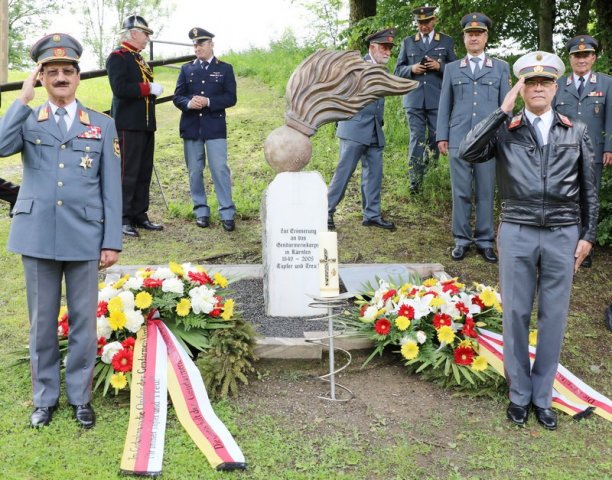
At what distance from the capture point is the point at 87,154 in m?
3.98

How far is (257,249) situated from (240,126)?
223 inches

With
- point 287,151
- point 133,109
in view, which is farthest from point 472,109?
point 133,109

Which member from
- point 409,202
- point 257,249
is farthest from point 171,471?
point 409,202

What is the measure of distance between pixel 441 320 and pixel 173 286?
180 centimetres

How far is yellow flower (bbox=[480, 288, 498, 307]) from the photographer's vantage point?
5180mm

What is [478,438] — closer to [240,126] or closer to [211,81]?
[211,81]

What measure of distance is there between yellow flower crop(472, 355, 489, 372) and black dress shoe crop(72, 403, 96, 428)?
92.1 inches

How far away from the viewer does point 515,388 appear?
4289 mm

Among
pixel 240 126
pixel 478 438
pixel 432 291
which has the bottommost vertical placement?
pixel 478 438

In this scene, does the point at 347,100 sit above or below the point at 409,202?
above

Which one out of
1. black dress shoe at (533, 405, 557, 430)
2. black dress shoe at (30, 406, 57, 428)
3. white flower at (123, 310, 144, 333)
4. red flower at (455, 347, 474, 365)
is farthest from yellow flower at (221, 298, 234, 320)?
black dress shoe at (533, 405, 557, 430)

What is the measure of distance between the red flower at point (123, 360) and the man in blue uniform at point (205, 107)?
354 centimetres

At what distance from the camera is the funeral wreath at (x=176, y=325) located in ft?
14.8

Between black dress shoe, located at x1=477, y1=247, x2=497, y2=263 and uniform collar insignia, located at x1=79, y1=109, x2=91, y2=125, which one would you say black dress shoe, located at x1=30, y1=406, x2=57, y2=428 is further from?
black dress shoe, located at x1=477, y1=247, x2=497, y2=263
